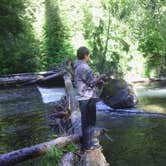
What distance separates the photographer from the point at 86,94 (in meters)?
6.52

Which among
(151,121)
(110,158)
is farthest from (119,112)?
(110,158)

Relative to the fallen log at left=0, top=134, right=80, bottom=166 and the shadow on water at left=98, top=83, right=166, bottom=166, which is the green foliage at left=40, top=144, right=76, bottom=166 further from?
the shadow on water at left=98, top=83, right=166, bottom=166

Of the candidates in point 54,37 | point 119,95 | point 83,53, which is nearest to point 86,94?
point 83,53

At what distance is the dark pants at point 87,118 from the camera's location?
6.52 metres

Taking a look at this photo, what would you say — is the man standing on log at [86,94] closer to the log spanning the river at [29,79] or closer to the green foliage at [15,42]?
the log spanning the river at [29,79]

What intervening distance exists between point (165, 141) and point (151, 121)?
213 centimetres

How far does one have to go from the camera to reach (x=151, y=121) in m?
11.9

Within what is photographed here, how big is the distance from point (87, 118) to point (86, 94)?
1.26 ft

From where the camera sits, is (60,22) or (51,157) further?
(60,22)

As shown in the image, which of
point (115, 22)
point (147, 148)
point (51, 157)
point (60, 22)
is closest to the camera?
point (51, 157)

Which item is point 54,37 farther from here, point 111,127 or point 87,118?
point 87,118

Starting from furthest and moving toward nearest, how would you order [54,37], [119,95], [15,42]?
[54,37] → [15,42] → [119,95]

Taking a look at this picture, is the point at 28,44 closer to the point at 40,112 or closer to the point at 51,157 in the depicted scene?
the point at 40,112

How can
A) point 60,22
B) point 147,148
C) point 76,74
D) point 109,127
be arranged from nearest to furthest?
point 76,74 < point 147,148 < point 109,127 < point 60,22
